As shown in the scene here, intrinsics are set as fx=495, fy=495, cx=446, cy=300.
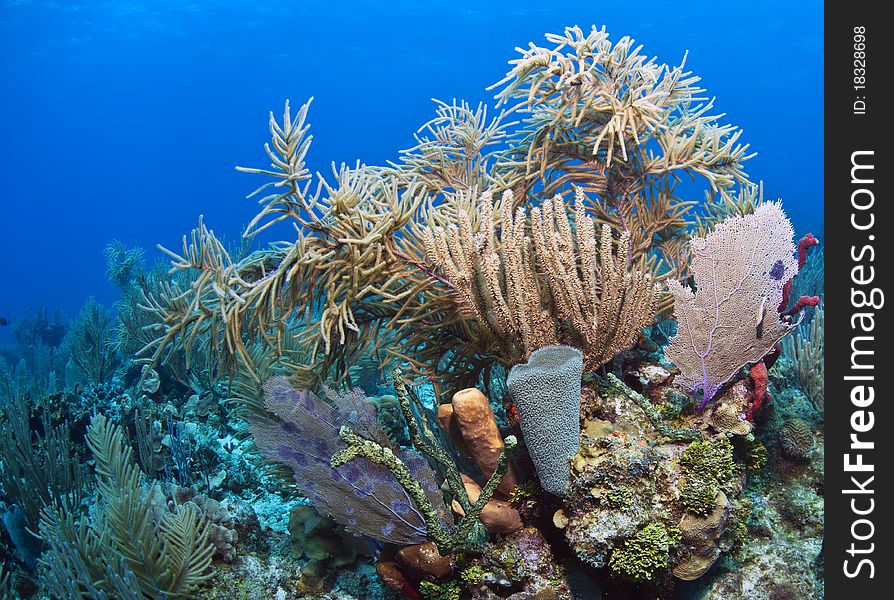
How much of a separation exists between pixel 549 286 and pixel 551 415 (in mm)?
855

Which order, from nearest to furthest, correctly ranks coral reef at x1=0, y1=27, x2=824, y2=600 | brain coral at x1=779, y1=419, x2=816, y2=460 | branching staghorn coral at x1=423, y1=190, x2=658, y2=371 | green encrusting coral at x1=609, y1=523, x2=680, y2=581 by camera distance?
green encrusting coral at x1=609, y1=523, x2=680, y2=581 → coral reef at x1=0, y1=27, x2=824, y2=600 → branching staghorn coral at x1=423, y1=190, x2=658, y2=371 → brain coral at x1=779, y1=419, x2=816, y2=460

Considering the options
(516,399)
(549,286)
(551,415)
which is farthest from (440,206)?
(551,415)

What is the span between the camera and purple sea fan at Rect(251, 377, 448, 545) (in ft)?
8.73

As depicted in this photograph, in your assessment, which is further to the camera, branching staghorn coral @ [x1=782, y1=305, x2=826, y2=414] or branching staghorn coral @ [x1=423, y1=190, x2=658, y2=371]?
branching staghorn coral @ [x1=782, y1=305, x2=826, y2=414]

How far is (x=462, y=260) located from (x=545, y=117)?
6.28ft

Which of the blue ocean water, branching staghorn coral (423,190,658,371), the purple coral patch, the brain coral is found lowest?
the brain coral

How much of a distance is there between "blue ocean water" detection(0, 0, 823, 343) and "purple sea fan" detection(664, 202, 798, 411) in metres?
60.2

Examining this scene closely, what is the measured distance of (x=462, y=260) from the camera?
2.92m

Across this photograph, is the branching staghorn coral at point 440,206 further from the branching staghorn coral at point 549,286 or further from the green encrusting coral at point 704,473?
the green encrusting coral at point 704,473

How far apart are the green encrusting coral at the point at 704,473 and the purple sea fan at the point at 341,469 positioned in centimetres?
127

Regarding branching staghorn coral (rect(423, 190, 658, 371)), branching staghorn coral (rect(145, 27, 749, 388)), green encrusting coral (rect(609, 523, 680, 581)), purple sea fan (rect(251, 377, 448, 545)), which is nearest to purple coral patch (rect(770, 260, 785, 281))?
branching staghorn coral (rect(145, 27, 749, 388))

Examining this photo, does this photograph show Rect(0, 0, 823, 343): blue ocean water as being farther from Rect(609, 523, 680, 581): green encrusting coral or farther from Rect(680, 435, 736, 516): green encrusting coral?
Rect(680, 435, 736, 516): green encrusting coral

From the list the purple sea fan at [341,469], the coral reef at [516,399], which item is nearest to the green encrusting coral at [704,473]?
the coral reef at [516,399]
